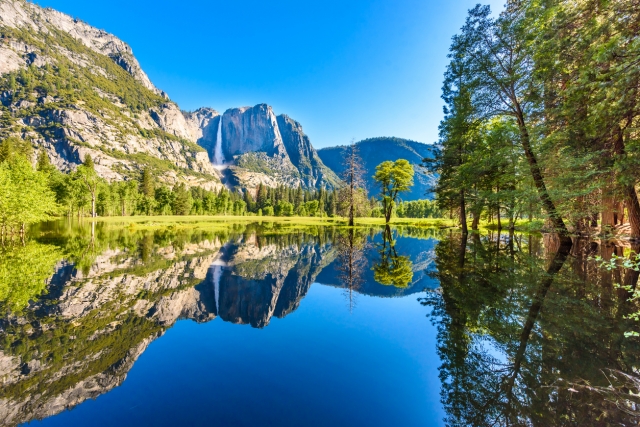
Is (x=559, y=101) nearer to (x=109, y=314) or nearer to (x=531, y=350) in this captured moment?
(x=531, y=350)

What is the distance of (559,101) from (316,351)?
1539cm

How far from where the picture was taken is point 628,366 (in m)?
4.18

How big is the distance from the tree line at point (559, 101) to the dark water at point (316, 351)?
4.52 m

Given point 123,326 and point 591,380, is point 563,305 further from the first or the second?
point 123,326

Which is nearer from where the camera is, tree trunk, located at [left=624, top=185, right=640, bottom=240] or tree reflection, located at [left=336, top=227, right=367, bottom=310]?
tree reflection, located at [left=336, top=227, right=367, bottom=310]

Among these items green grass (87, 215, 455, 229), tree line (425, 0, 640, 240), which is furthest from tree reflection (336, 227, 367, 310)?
green grass (87, 215, 455, 229)

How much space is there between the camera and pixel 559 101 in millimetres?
12547

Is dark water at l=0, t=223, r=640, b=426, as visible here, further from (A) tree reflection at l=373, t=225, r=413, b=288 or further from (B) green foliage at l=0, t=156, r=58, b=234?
(B) green foliage at l=0, t=156, r=58, b=234

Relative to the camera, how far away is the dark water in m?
3.48

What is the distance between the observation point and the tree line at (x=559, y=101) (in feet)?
26.7

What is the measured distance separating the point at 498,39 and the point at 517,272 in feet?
45.2

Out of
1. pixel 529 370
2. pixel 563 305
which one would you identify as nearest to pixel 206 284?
pixel 529 370

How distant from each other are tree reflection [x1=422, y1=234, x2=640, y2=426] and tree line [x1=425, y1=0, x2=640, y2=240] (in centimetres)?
509

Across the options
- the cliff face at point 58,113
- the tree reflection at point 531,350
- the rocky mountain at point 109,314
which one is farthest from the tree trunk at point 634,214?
the cliff face at point 58,113
